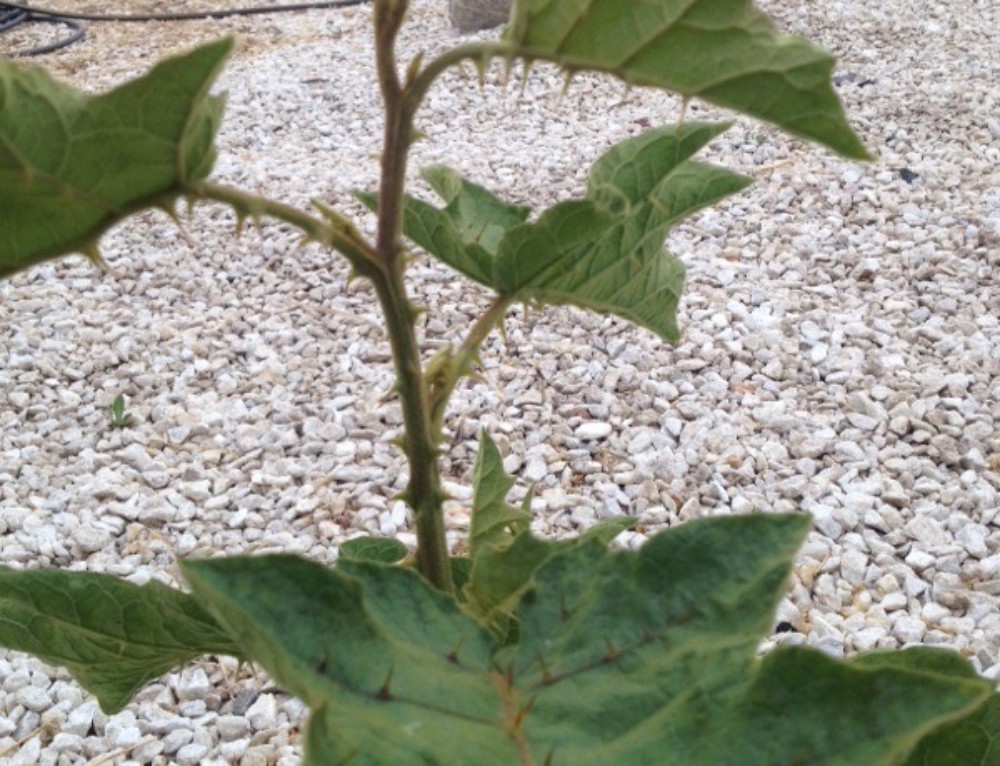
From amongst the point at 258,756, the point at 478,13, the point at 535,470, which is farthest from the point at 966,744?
the point at 478,13

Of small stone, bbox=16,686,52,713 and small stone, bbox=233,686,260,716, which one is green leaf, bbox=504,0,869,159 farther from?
small stone, bbox=16,686,52,713

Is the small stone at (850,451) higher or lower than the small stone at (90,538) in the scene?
higher

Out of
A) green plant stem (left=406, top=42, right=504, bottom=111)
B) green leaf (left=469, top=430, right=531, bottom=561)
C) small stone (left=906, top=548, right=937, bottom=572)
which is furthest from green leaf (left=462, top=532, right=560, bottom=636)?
small stone (left=906, top=548, right=937, bottom=572)

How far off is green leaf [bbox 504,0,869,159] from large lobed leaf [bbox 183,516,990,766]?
161 millimetres

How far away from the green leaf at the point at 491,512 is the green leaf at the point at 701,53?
35 centimetres

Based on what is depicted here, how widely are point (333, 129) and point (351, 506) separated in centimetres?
206

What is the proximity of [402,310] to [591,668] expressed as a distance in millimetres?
180

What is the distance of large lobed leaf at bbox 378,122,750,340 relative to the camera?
1.92ft

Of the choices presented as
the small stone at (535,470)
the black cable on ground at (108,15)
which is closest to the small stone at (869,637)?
the small stone at (535,470)

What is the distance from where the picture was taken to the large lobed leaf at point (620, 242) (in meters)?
0.59

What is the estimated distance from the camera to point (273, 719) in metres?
1.77

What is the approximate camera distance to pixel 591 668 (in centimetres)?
45

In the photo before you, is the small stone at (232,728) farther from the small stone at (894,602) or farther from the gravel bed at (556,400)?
the small stone at (894,602)

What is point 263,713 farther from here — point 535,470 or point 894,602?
point 894,602
